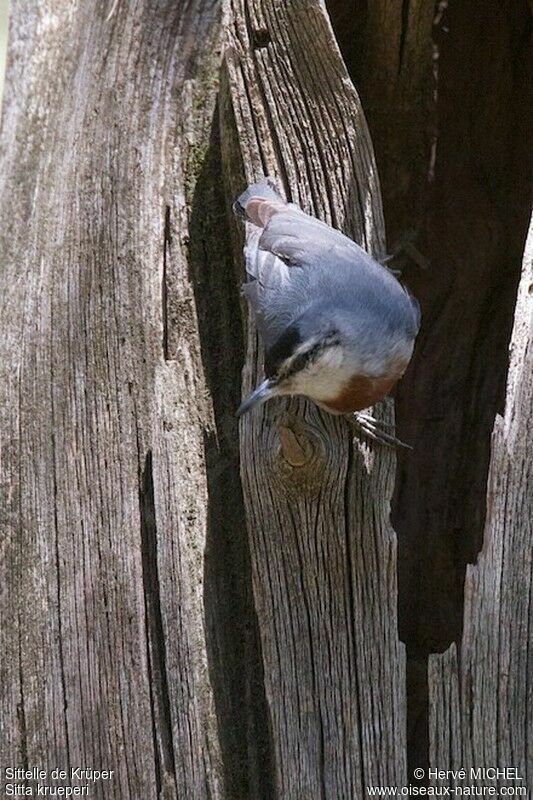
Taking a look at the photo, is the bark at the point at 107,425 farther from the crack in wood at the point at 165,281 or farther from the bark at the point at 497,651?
the bark at the point at 497,651

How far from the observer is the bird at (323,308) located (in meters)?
2.66

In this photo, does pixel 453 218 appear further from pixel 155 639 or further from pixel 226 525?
pixel 155 639

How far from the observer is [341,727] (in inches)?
100

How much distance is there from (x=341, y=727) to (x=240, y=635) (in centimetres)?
35

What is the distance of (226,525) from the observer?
2.74 meters

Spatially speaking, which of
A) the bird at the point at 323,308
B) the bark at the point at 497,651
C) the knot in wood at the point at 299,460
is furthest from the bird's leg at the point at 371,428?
the bark at the point at 497,651

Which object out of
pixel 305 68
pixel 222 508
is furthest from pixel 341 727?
pixel 305 68

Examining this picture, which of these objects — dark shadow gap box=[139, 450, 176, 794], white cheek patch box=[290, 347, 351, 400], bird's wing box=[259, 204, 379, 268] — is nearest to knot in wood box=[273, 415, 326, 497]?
white cheek patch box=[290, 347, 351, 400]

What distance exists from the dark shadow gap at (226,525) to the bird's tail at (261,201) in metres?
0.19

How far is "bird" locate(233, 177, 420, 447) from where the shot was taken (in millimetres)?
2660

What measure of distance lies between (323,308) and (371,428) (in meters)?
0.34

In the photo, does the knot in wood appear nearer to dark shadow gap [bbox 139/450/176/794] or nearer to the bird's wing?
dark shadow gap [bbox 139/450/176/794]

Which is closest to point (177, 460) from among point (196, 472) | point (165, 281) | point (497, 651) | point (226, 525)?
point (196, 472)

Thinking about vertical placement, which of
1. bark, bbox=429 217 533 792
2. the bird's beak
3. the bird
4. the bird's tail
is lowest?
bark, bbox=429 217 533 792
